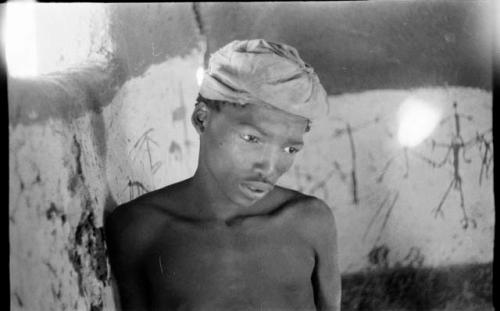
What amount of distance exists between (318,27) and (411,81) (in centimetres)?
36

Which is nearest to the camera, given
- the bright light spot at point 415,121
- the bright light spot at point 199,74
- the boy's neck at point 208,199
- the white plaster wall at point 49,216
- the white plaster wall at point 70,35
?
the white plaster wall at point 49,216

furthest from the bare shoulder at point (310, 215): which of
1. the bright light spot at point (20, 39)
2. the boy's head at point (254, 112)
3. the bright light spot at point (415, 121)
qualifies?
the bright light spot at point (20, 39)

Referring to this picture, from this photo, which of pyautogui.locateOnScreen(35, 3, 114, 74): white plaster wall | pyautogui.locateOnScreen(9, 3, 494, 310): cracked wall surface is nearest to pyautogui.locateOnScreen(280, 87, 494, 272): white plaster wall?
pyautogui.locateOnScreen(9, 3, 494, 310): cracked wall surface

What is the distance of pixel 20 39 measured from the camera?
1551 millimetres

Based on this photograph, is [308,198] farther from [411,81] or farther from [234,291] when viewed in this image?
[411,81]

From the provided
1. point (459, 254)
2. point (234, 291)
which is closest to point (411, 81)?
point (459, 254)

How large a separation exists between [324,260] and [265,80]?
57 centimetres

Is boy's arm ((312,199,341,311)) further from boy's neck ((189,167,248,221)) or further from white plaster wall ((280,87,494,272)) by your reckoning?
white plaster wall ((280,87,494,272))

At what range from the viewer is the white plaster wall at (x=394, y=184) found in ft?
Answer: 7.89

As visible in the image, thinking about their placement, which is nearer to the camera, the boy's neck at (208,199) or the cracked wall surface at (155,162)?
the cracked wall surface at (155,162)

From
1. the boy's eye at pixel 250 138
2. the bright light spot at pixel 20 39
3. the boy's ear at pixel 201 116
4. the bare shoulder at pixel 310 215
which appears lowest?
the bare shoulder at pixel 310 215

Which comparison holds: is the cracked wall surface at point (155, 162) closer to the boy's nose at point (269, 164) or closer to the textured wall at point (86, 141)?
the textured wall at point (86, 141)

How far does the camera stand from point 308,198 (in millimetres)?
1988

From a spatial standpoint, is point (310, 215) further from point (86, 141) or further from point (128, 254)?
point (86, 141)
